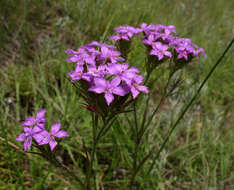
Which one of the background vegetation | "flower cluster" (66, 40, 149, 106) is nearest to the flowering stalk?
"flower cluster" (66, 40, 149, 106)

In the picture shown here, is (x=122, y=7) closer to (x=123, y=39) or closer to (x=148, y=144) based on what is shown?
(x=123, y=39)

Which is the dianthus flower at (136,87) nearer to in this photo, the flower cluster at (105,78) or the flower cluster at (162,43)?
the flower cluster at (105,78)

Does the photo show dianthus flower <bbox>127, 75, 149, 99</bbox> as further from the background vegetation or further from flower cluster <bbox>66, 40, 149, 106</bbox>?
the background vegetation

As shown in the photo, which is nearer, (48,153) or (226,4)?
(48,153)

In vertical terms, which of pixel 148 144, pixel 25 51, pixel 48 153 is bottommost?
pixel 148 144

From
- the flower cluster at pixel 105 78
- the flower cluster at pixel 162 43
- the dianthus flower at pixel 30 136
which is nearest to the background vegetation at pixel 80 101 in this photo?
the flower cluster at pixel 162 43

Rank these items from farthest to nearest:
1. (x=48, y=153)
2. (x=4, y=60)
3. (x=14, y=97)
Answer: (x=4, y=60) → (x=14, y=97) → (x=48, y=153)

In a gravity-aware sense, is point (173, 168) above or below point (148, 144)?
below

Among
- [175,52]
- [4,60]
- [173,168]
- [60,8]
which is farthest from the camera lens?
[60,8]

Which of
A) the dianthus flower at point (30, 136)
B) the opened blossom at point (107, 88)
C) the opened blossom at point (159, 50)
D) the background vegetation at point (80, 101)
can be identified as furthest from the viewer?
the background vegetation at point (80, 101)

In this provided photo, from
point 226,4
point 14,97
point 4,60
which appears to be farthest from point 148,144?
point 226,4
